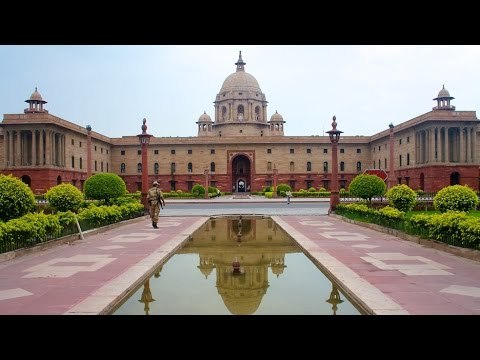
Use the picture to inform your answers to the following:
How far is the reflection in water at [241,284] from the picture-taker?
5.84 m

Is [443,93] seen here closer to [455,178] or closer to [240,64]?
[455,178]

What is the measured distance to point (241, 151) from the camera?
188 ft

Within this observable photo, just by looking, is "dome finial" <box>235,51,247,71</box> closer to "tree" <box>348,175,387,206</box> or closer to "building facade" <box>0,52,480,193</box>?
"building facade" <box>0,52,480,193</box>

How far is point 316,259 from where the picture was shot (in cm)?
909

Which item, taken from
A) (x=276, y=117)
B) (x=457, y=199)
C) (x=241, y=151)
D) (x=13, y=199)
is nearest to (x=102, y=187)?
(x=13, y=199)

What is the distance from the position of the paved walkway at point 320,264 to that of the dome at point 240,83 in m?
56.3

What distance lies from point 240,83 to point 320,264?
60882mm

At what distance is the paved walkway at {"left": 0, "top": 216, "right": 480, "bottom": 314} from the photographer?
5.64 meters

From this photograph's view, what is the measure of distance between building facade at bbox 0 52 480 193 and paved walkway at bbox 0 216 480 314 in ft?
88.8

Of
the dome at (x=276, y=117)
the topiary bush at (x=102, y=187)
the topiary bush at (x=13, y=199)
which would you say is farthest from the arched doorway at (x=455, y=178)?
the topiary bush at (x=13, y=199)

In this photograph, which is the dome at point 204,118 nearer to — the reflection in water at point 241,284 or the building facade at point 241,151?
the building facade at point 241,151

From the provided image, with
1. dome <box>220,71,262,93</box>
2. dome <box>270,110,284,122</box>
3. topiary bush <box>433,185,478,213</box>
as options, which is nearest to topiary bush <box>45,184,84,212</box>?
topiary bush <box>433,185,478,213</box>
